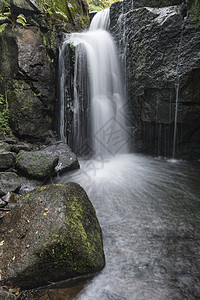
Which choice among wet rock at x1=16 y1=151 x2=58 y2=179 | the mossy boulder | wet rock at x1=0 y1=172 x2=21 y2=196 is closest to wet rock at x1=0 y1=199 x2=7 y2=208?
wet rock at x1=0 y1=172 x2=21 y2=196

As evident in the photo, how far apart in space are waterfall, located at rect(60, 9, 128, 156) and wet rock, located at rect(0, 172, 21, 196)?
3653 mm

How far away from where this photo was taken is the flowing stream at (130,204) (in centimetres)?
208

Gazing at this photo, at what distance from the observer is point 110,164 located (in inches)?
263

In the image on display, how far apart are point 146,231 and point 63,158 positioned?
3.61m

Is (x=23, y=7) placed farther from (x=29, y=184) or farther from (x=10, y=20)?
(x=29, y=184)

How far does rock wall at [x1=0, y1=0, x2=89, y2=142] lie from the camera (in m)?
7.06

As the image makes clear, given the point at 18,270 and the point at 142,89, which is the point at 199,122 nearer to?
the point at 142,89

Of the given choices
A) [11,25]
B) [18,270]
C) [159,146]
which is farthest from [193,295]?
[11,25]

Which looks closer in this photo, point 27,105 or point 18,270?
point 18,270

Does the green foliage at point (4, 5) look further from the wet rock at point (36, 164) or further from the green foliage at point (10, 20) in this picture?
the wet rock at point (36, 164)

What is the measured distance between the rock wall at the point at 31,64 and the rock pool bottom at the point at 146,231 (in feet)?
11.5

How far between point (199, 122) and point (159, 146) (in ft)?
5.75

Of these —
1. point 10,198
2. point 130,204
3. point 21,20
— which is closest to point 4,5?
point 21,20

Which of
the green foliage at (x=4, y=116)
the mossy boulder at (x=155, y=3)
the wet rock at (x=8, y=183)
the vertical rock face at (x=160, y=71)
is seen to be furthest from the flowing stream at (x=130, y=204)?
the green foliage at (x=4, y=116)
